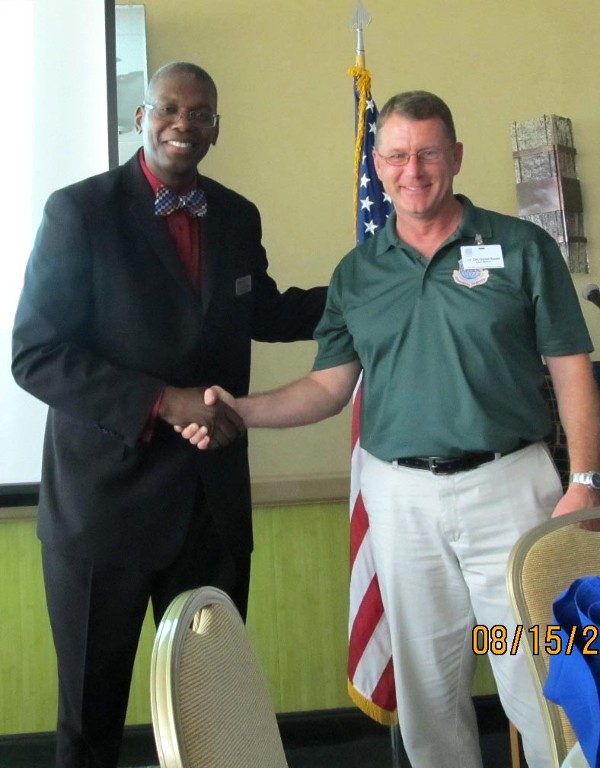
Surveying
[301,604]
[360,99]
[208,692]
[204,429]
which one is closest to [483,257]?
[204,429]

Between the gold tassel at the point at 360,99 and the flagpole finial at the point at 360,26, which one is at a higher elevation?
the flagpole finial at the point at 360,26

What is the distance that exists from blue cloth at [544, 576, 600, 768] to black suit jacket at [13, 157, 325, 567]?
111 centimetres

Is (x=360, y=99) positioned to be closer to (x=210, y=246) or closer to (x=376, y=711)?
(x=210, y=246)

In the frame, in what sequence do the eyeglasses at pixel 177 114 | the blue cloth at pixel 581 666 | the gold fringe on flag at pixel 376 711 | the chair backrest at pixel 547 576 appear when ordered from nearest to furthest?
1. the blue cloth at pixel 581 666
2. the chair backrest at pixel 547 576
3. the eyeglasses at pixel 177 114
4. the gold fringe on flag at pixel 376 711

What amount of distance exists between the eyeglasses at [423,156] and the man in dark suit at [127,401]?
1.49 feet

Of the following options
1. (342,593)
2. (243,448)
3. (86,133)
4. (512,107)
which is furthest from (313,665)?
(512,107)

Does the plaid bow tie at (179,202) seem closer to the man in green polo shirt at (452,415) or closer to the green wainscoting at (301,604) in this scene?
the man in green polo shirt at (452,415)

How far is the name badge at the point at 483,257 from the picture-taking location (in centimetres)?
183

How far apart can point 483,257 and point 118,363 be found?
89 cm

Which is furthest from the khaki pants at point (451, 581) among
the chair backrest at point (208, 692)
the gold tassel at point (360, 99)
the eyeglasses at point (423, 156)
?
the gold tassel at point (360, 99)

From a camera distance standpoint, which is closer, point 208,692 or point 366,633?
point 208,692

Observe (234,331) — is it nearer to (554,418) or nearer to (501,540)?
(501,540)

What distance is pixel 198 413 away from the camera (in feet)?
5.83

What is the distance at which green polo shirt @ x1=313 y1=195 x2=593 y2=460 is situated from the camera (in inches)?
70.1
